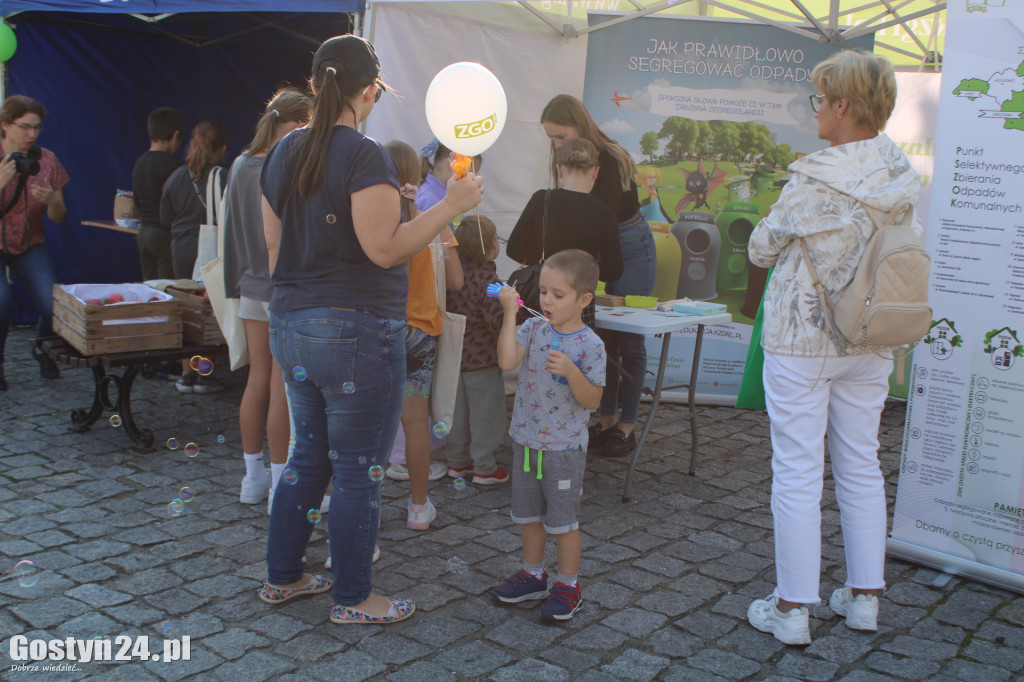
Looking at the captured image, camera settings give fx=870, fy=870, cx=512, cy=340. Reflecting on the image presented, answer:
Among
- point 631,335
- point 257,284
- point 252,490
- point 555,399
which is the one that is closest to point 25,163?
point 257,284

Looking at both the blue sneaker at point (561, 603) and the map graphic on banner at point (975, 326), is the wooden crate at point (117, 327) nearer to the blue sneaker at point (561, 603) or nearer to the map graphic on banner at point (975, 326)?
the blue sneaker at point (561, 603)

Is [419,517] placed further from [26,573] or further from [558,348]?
[26,573]

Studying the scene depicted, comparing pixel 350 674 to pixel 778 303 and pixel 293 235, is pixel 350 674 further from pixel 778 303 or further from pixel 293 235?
pixel 778 303

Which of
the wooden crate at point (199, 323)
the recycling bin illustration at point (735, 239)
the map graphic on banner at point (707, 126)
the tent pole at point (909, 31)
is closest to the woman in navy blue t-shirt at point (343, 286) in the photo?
the wooden crate at point (199, 323)

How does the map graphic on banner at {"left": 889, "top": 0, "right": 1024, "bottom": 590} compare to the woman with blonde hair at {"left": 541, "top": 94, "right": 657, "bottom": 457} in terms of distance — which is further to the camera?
the woman with blonde hair at {"left": 541, "top": 94, "right": 657, "bottom": 457}

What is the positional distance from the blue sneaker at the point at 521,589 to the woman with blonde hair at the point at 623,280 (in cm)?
192

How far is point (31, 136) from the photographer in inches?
240

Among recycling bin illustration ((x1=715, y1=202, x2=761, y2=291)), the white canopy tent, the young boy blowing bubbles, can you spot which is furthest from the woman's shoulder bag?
recycling bin illustration ((x1=715, y1=202, x2=761, y2=291))

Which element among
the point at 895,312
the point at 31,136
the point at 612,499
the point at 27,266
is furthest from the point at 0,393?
the point at 895,312

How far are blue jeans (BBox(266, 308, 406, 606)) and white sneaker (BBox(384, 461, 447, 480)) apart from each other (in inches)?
56.9

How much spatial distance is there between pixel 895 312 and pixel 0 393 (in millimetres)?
5623

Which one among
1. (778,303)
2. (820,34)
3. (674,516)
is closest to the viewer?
(778,303)

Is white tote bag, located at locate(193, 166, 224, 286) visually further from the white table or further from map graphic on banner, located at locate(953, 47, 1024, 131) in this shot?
map graphic on banner, located at locate(953, 47, 1024, 131)

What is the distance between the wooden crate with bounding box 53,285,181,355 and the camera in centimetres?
478
